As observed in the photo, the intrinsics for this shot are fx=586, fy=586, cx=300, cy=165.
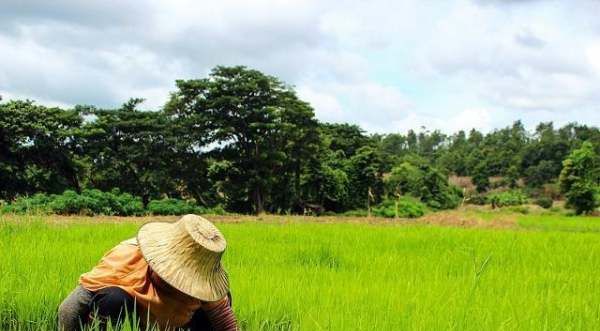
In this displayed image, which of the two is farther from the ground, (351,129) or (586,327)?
(351,129)

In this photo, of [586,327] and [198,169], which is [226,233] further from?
[198,169]

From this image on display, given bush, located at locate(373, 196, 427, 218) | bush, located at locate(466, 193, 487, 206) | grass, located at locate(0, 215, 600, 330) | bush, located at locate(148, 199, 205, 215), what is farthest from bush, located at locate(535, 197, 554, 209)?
grass, located at locate(0, 215, 600, 330)

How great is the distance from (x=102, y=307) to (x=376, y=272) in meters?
2.37

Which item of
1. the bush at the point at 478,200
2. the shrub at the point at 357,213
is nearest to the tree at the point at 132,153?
the shrub at the point at 357,213

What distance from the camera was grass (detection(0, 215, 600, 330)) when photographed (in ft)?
8.40

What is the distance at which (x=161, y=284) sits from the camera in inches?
83.2

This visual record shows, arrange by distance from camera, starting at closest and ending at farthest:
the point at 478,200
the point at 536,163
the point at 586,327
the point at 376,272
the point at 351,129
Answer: the point at 586,327, the point at 376,272, the point at 351,129, the point at 478,200, the point at 536,163

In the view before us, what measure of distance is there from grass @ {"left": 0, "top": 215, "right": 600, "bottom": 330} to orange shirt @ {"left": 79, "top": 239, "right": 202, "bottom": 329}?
1.47 ft

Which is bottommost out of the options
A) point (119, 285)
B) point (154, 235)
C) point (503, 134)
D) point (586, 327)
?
point (586, 327)

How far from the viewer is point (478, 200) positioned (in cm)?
3203

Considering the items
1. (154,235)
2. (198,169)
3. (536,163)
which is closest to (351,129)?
(198,169)

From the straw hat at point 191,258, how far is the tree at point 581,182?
77.7ft

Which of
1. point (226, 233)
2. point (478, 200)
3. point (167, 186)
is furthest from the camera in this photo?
point (478, 200)

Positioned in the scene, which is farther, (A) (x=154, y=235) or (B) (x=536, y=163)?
(B) (x=536, y=163)
